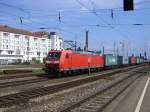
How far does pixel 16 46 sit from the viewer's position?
6383 inches

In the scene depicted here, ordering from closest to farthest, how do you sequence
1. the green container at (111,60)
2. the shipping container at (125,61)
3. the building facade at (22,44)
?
the green container at (111,60), the shipping container at (125,61), the building facade at (22,44)

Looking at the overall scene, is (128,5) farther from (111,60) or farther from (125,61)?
(125,61)

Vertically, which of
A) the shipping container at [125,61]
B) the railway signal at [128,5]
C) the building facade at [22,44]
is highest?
the building facade at [22,44]

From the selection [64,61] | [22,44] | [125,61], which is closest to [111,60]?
[125,61]

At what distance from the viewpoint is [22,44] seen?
167 metres

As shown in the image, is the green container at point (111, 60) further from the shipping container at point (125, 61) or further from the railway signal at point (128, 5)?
the railway signal at point (128, 5)

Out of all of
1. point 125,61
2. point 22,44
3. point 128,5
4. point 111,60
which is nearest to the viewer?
point 128,5

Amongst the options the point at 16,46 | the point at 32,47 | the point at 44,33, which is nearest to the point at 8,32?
the point at 16,46

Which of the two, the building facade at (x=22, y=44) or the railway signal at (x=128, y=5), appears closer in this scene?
the railway signal at (x=128, y=5)

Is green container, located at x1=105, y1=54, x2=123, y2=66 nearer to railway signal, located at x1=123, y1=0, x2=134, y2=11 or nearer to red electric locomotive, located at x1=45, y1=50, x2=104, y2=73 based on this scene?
red electric locomotive, located at x1=45, y1=50, x2=104, y2=73

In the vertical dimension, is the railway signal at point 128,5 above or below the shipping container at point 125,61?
above

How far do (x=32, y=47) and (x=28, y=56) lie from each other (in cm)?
1849

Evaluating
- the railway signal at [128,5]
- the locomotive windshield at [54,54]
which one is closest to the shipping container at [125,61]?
the locomotive windshield at [54,54]

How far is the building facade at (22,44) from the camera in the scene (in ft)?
489
